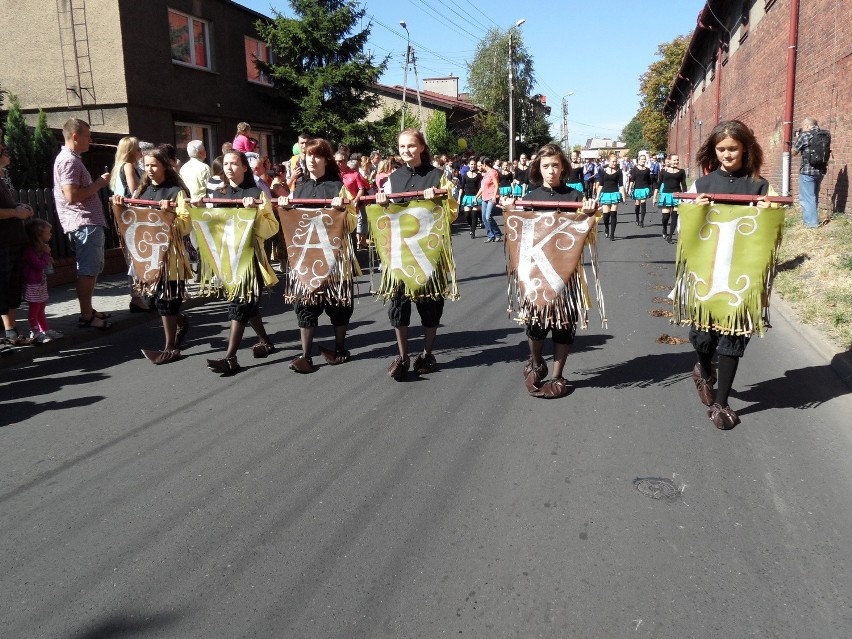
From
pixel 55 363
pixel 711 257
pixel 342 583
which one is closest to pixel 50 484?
pixel 342 583

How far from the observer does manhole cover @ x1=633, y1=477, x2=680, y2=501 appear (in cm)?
346

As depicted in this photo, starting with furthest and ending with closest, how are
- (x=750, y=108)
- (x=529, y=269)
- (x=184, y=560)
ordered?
(x=750, y=108) < (x=529, y=269) < (x=184, y=560)

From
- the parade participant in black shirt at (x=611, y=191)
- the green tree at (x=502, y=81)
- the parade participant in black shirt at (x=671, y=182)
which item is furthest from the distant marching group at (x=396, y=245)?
the green tree at (x=502, y=81)

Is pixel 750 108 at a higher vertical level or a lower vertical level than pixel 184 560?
higher

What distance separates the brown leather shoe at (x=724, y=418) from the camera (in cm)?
429

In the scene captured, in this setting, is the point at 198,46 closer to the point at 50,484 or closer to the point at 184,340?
the point at 184,340

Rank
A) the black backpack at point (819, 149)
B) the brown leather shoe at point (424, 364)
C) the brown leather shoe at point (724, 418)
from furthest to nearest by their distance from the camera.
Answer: the black backpack at point (819, 149) → the brown leather shoe at point (424, 364) → the brown leather shoe at point (724, 418)

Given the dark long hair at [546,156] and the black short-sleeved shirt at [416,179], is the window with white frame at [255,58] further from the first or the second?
the dark long hair at [546,156]

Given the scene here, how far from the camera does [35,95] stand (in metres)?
17.3

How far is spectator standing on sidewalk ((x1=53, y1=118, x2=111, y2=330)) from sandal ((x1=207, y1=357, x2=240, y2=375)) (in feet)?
7.43

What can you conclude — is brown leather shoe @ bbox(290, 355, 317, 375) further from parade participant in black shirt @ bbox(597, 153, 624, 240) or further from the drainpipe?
the drainpipe

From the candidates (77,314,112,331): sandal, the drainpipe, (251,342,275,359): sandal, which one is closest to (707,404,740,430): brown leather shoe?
(251,342,275,359): sandal

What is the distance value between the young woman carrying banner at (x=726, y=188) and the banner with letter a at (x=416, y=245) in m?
1.82

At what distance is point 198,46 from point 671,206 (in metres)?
13.5
